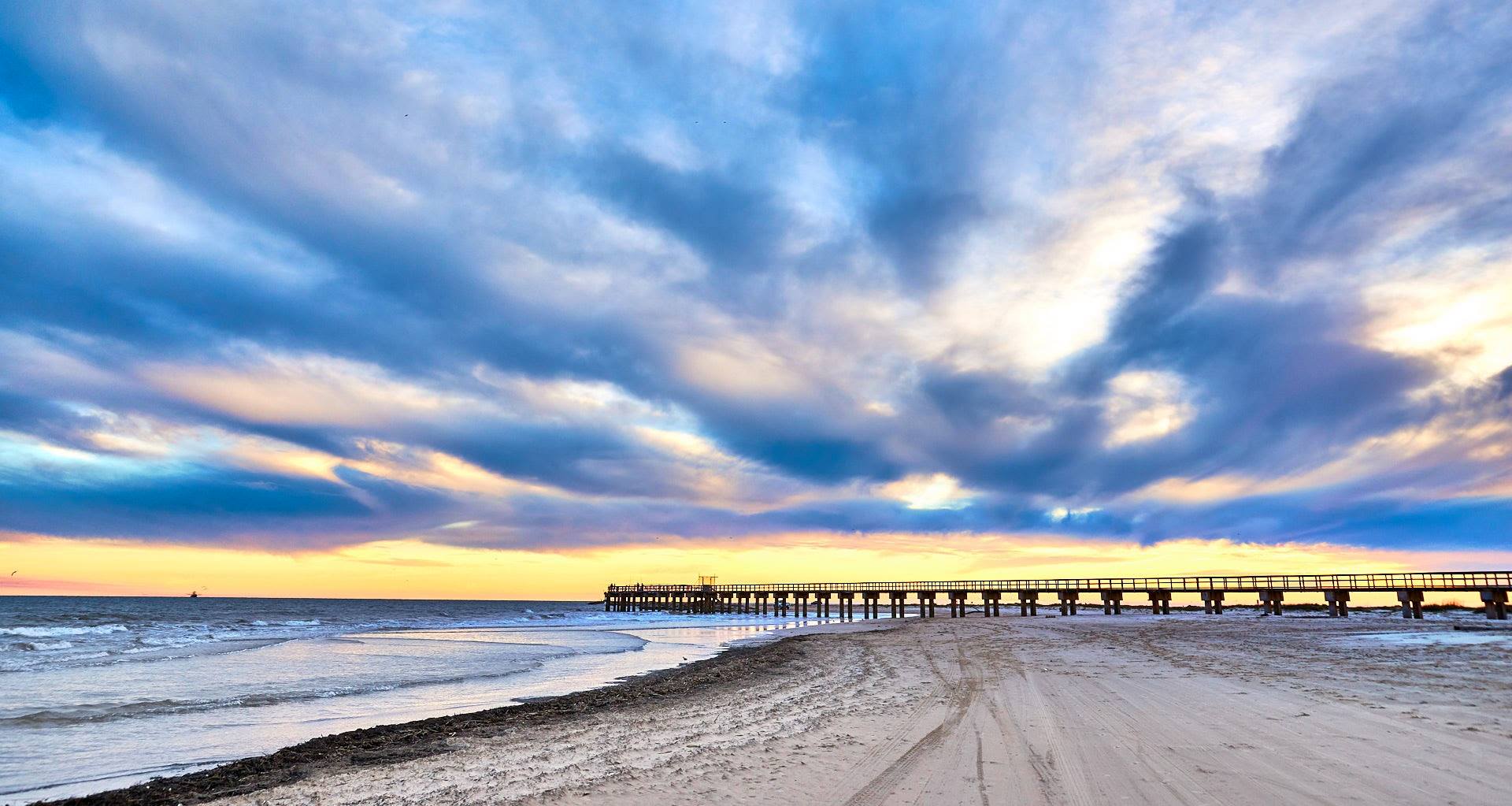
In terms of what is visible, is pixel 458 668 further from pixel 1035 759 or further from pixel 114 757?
pixel 1035 759

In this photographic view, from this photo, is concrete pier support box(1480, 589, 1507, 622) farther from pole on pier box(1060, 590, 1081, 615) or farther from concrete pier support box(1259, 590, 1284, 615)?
pole on pier box(1060, 590, 1081, 615)

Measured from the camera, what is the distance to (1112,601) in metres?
73.9

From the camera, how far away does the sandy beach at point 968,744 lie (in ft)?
28.3

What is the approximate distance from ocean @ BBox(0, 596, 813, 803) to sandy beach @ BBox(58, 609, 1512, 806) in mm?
2177

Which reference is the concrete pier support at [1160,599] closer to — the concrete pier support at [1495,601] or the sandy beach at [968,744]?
the concrete pier support at [1495,601]

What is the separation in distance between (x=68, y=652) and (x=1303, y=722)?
150ft

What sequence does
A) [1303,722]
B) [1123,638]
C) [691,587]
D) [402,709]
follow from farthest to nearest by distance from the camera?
[691,587]
[1123,638]
[402,709]
[1303,722]

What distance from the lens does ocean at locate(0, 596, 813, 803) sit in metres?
13.3

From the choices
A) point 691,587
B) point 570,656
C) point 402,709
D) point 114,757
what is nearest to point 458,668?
point 570,656

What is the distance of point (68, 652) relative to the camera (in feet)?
117

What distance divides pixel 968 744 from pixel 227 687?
21703mm

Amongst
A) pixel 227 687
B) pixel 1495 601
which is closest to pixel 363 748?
pixel 227 687

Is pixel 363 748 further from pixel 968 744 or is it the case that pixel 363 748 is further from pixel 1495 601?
pixel 1495 601

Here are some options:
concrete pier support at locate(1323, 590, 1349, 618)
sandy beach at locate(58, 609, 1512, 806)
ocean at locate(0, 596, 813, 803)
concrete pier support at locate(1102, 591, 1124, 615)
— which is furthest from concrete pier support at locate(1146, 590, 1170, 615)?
sandy beach at locate(58, 609, 1512, 806)
